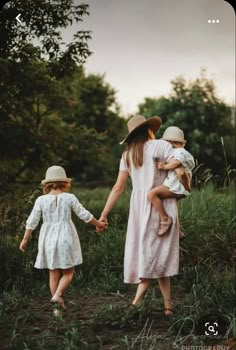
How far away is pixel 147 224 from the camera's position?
139 inches

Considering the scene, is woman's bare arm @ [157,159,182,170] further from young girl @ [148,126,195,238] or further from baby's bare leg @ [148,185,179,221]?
baby's bare leg @ [148,185,179,221]

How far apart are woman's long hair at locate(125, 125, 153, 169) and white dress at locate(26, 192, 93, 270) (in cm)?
46

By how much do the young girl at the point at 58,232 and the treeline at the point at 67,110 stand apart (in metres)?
1.19

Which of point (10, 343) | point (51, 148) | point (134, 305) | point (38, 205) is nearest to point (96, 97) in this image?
point (51, 148)

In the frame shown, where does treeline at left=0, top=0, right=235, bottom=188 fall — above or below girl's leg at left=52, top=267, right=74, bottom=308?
above

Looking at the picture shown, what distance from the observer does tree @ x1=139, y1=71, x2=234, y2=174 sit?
4.96m

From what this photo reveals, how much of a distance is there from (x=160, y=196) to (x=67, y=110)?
231 cm

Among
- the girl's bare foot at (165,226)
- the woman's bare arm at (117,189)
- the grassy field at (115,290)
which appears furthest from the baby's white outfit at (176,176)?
the grassy field at (115,290)

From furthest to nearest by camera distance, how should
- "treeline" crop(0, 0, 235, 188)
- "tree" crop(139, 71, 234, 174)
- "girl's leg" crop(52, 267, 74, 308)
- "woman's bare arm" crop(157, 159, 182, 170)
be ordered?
"tree" crop(139, 71, 234, 174) < "treeline" crop(0, 0, 235, 188) < "girl's leg" crop(52, 267, 74, 308) < "woman's bare arm" crop(157, 159, 182, 170)

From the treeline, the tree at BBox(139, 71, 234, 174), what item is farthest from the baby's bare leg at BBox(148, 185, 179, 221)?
the tree at BBox(139, 71, 234, 174)

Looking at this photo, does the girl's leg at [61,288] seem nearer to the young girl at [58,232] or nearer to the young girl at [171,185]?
the young girl at [58,232]

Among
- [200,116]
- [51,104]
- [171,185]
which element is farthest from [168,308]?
[51,104]

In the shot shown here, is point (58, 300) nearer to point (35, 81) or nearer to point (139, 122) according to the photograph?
point (139, 122)

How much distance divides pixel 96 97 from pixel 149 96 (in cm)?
130
